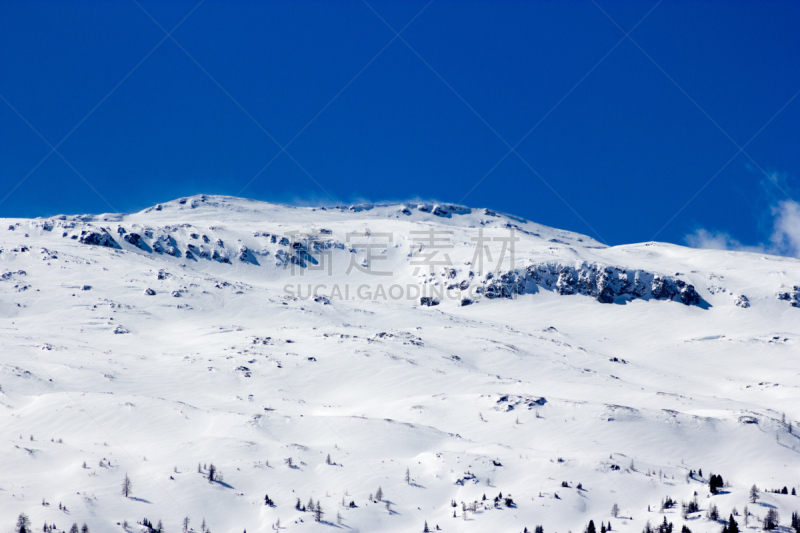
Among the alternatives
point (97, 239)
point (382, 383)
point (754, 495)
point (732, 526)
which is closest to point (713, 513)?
Answer: point (732, 526)

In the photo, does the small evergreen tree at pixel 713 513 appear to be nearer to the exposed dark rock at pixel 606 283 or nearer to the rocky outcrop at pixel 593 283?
the rocky outcrop at pixel 593 283

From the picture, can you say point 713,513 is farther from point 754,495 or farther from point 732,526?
point 754,495

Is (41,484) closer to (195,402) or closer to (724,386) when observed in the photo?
(195,402)

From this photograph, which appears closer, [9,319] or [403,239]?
[9,319]

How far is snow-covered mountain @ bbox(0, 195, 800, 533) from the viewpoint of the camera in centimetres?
3972

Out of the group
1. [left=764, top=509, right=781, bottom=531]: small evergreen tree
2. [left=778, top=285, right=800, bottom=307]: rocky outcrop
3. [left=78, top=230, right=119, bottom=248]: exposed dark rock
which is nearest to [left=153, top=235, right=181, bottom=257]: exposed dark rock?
[left=78, top=230, right=119, bottom=248]: exposed dark rock

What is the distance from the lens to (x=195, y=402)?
60.9 metres

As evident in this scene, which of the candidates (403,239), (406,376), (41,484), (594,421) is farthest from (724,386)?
(403,239)

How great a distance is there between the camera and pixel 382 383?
70.9 m

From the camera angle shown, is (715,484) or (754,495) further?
(715,484)

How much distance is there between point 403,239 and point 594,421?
102m

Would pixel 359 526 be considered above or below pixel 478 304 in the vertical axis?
below

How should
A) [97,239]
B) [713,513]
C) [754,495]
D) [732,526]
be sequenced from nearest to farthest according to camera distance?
[732,526] → [713,513] → [754,495] → [97,239]

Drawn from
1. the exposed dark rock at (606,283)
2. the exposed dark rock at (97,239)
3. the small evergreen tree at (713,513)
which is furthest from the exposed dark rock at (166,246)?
the small evergreen tree at (713,513)
